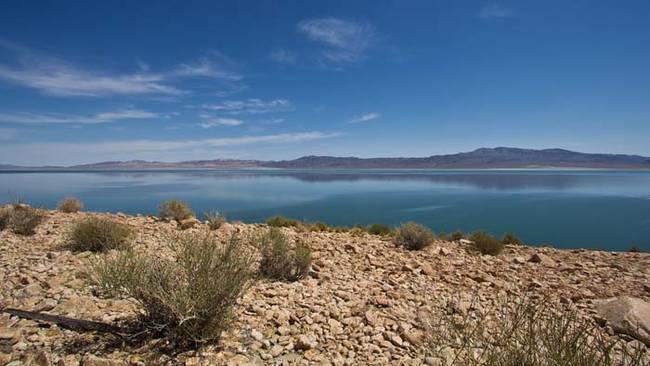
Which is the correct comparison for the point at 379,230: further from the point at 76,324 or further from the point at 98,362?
the point at 98,362

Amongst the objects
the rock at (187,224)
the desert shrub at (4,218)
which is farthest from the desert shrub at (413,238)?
the desert shrub at (4,218)

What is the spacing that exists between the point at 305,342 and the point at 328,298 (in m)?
1.23

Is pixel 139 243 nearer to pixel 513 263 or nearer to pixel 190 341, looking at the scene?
pixel 190 341

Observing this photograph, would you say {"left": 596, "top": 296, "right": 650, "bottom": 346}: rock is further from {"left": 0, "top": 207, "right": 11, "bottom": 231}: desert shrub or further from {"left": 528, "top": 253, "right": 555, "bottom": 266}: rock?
{"left": 0, "top": 207, "right": 11, "bottom": 231}: desert shrub

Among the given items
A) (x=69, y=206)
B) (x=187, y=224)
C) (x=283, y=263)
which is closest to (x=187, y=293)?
(x=283, y=263)

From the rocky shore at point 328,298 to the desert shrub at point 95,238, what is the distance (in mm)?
332

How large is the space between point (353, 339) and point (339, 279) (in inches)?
77.6

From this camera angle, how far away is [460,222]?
75.0 ft

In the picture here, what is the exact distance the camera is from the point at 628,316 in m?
4.03

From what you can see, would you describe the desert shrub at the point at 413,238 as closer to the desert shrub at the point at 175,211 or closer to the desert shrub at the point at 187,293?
the desert shrub at the point at 187,293

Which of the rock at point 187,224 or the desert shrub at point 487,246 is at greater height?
the rock at point 187,224

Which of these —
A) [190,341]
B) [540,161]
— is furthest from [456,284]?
[540,161]

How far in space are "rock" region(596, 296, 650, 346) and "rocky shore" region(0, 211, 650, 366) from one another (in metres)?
0.03

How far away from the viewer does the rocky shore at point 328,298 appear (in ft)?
9.65
